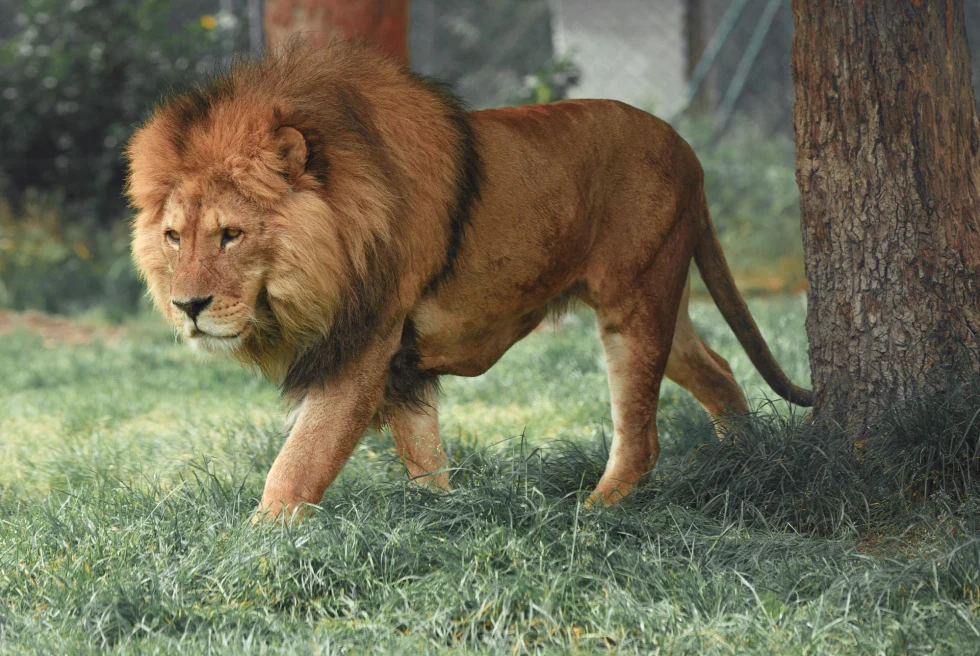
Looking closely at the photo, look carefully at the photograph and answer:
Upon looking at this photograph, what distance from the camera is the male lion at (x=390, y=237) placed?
10.9ft

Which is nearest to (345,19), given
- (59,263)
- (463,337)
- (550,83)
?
(463,337)

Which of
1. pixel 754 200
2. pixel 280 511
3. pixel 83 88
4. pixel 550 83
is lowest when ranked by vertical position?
pixel 754 200

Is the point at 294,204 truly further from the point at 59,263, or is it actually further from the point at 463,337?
the point at 59,263

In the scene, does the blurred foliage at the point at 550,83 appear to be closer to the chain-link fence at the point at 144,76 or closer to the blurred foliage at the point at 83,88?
the chain-link fence at the point at 144,76

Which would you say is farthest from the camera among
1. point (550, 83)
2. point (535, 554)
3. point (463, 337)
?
point (550, 83)

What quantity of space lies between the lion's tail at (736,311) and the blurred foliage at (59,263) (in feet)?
20.8

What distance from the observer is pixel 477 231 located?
3.73 m

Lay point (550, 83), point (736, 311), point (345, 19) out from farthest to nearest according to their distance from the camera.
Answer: point (550, 83)
point (345, 19)
point (736, 311)

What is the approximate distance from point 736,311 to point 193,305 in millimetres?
2224

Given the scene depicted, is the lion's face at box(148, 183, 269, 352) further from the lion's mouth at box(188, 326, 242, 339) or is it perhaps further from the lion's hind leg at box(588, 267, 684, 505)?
the lion's hind leg at box(588, 267, 684, 505)

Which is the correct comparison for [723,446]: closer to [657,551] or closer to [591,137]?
[657,551]

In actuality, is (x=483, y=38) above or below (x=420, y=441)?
below

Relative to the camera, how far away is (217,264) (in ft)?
10.8

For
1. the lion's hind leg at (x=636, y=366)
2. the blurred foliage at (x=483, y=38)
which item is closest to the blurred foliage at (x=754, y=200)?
the lion's hind leg at (x=636, y=366)
